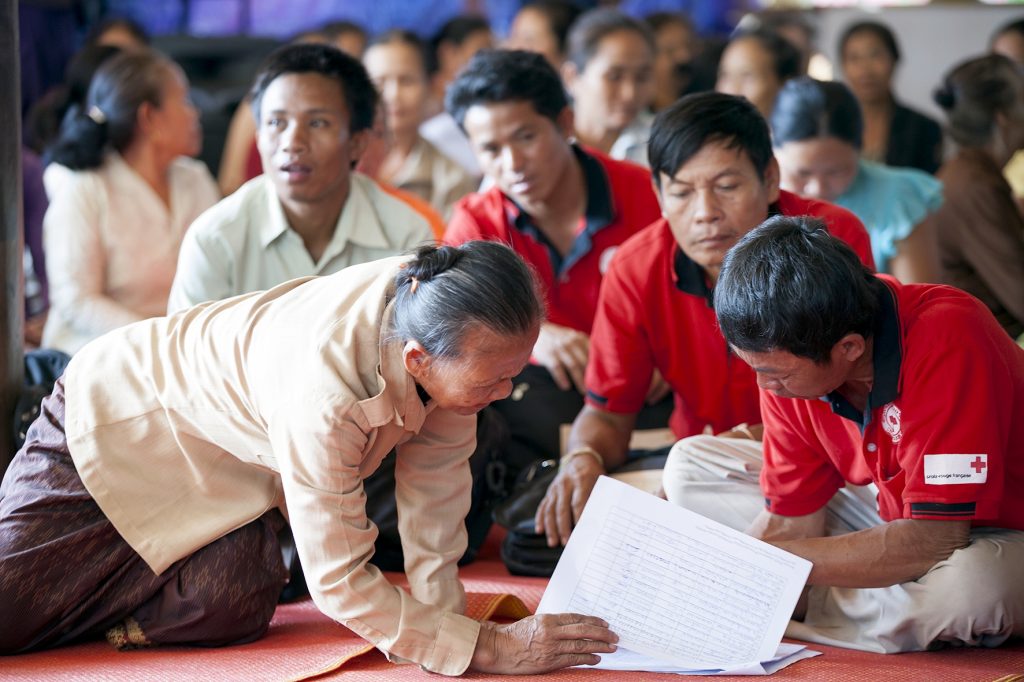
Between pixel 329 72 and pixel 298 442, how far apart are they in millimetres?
1333

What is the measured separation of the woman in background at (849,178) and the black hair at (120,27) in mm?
3703

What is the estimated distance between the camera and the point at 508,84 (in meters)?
2.97

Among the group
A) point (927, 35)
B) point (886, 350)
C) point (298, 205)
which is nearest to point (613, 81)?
point (298, 205)

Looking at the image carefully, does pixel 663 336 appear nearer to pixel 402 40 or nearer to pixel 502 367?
pixel 502 367

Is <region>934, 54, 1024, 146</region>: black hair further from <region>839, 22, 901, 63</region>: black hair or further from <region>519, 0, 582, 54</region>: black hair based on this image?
<region>519, 0, 582, 54</region>: black hair

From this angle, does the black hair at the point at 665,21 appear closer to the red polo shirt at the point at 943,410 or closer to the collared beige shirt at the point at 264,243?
the collared beige shirt at the point at 264,243

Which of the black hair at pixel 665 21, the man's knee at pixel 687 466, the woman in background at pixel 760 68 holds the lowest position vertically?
the man's knee at pixel 687 466

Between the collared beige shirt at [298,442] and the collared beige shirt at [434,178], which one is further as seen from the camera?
the collared beige shirt at [434,178]

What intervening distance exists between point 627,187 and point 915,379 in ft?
4.48

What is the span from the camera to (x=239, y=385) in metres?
1.96

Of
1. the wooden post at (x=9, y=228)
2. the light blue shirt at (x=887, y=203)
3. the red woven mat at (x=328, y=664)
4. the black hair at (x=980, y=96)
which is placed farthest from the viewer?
the black hair at (x=980, y=96)

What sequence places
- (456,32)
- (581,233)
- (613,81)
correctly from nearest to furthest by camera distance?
1. (581,233)
2. (613,81)
3. (456,32)

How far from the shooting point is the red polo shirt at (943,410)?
182 cm

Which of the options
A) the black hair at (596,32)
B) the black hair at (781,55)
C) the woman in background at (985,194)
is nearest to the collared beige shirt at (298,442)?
the woman in background at (985,194)
